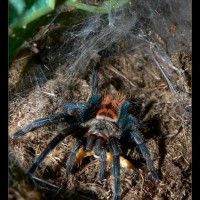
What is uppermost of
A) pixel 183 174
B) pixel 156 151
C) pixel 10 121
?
pixel 10 121

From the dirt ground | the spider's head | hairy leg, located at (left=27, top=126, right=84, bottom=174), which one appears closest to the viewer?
hairy leg, located at (left=27, top=126, right=84, bottom=174)

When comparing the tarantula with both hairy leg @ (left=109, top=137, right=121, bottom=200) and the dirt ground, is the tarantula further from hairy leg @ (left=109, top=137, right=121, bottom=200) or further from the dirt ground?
the dirt ground

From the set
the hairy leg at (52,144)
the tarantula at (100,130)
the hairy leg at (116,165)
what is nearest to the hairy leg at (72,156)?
the tarantula at (100,130)

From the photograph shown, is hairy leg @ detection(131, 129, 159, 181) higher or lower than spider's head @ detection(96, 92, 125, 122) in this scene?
lower

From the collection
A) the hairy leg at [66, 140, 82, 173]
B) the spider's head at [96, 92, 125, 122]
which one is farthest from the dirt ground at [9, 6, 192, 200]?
the spider's head at [96, 92, 125, 122]

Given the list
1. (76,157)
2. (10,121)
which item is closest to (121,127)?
(76,157)
